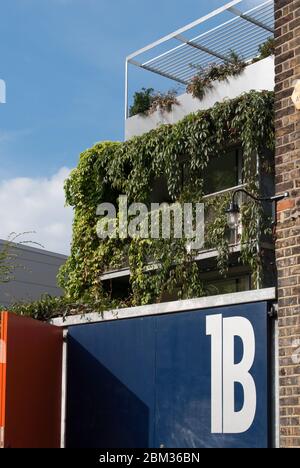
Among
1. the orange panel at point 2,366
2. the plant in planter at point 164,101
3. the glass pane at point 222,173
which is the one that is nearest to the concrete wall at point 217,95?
the plant in planter at point 164,101

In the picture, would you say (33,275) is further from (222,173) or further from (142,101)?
(222,173)

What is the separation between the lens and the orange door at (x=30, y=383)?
32.3 ft

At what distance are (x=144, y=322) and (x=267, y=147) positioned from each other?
5600 mm

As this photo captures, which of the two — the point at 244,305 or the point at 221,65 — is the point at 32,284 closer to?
the point at 221,65

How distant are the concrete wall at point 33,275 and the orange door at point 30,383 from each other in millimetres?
14649

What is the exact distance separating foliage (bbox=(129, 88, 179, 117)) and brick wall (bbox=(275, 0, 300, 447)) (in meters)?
10.2

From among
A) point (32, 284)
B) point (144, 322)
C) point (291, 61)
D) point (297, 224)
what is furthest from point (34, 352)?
point (32, 284)

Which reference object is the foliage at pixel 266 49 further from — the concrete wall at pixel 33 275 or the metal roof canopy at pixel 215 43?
the concrete wall at pixel 33 275

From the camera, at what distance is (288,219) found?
309 inches

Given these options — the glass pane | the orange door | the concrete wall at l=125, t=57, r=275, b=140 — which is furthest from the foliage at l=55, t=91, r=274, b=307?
the orange door

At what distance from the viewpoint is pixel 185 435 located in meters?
9.13

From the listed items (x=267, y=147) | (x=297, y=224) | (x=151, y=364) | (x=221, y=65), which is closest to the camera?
(x=297, y=224)

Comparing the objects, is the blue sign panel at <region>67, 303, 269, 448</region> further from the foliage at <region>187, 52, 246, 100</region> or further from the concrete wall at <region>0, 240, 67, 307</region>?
the concrete wall at <region>0, 240, 67, 307</region>

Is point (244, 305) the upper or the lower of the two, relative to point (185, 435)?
upper
